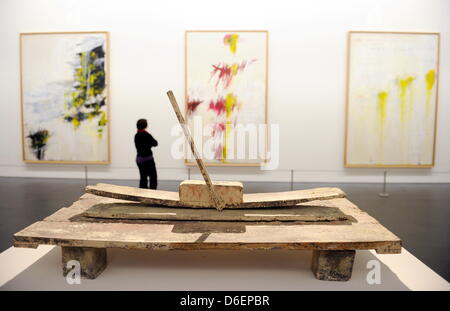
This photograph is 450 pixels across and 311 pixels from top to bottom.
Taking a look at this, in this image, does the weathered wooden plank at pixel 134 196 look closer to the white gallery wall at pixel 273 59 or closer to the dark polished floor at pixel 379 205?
the dark polished floor at pixel 379 205

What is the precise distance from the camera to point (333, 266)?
2455mm

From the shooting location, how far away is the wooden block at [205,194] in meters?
2.84

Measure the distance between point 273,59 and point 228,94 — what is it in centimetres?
97

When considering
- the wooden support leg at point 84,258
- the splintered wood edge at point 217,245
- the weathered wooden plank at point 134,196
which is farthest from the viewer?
the weathered wooden plank at point 134,196

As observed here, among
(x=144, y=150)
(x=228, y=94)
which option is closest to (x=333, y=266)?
(x=144, y=150)

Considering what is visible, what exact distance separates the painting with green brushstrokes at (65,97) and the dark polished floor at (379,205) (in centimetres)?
58

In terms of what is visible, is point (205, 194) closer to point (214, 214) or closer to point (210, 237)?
point (214, 214)

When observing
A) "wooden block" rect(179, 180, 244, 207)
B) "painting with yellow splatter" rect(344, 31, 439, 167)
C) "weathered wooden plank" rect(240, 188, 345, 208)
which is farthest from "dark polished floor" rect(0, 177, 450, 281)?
"wooden block" rect(179, 180, 244, 207)

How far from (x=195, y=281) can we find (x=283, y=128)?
4.56 m

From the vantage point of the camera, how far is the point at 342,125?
664cm

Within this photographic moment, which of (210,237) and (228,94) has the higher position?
(228,94)

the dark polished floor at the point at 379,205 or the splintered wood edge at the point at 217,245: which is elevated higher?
the splintered wood edge at the point at 217,245

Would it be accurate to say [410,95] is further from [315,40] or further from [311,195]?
[311,195]

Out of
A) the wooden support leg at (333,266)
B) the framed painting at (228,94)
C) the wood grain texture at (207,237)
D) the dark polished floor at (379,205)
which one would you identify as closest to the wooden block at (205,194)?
the wood grain texture at (207,237)
